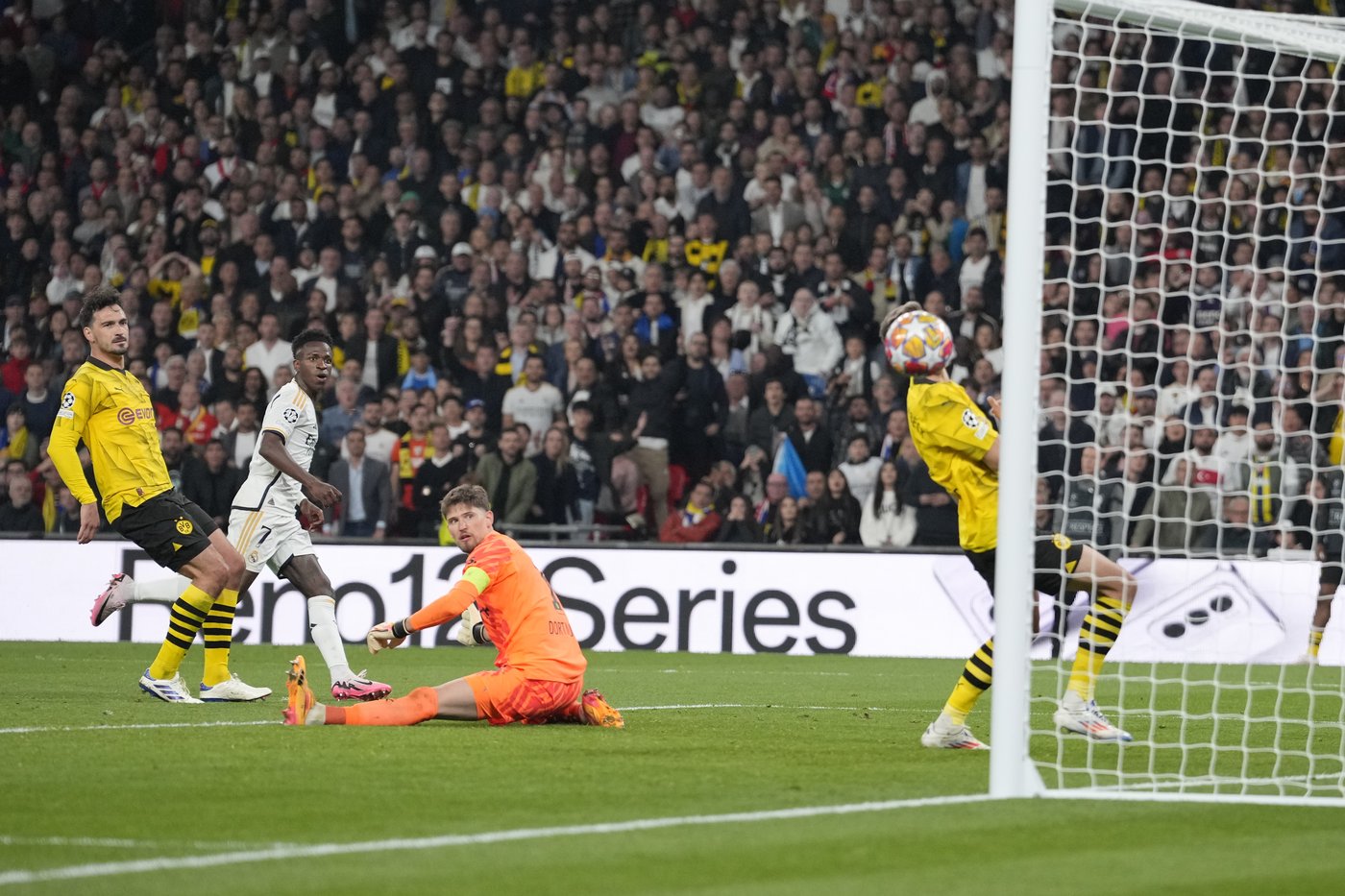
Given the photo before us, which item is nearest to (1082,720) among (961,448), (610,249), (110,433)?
(961,448)

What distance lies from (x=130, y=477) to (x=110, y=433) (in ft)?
0.90

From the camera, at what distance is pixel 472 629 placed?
971 centimetres

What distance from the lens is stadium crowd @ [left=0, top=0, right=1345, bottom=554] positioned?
17.5 meters

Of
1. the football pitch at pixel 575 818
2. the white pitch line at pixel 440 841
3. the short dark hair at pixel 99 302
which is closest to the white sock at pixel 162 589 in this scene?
the football pitch at pixel 575 818

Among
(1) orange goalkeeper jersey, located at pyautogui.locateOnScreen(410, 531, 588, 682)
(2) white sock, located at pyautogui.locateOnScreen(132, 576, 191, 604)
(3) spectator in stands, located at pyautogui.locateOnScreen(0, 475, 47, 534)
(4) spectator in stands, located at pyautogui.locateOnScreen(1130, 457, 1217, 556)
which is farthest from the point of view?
(3) spectator in stands, located at pyautogui.locateOnScreen(0, 475, 47, 534)

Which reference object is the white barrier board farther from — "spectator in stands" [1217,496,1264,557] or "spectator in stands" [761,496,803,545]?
"spectator in stands" [761,496,803,545]

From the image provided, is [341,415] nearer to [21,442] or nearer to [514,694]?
[21,442]

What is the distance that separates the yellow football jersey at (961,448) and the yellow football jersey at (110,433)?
14.8 ft

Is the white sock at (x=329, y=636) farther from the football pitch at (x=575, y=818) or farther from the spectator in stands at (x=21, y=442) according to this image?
the spectator in stands at (x=21, y=442)

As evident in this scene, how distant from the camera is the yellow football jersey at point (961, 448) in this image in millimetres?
8523

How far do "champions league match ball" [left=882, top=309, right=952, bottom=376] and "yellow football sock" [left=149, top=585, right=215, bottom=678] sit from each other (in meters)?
4.48

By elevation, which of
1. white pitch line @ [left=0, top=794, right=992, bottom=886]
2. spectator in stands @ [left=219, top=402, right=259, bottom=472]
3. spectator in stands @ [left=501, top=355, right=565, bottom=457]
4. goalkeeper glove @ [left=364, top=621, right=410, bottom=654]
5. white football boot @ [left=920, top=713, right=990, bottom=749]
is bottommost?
white football boot @ [left=920, top=713, right=990, bottom=749]

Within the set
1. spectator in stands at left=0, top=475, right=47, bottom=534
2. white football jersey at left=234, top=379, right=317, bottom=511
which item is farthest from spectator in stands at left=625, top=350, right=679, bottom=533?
white football jersey at left=234, top=379, right=317, bottom=511

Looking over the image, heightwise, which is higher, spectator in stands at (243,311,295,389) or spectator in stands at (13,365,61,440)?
spectator in stands at (243,311,295,389)
